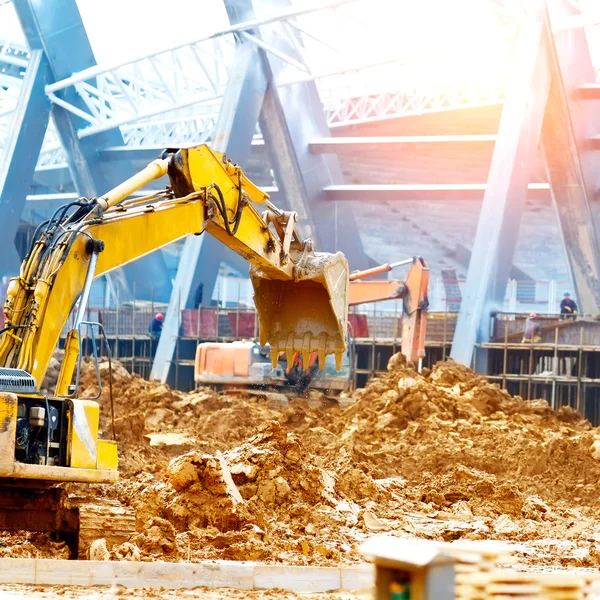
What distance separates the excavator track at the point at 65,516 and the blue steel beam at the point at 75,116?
24761 millimetres

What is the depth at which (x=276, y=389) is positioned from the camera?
21.3 meters

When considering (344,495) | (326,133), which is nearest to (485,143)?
(326,133)

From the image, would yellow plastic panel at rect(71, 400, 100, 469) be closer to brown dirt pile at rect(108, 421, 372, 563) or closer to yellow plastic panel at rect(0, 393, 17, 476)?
yellow plastic panel at rect(0, 393, 17, 476)

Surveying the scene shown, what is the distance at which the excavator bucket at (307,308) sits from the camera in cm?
1244

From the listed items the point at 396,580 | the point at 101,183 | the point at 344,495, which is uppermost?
the point at 101,183

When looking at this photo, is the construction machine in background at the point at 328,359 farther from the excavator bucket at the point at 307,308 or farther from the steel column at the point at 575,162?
the steel column at the point at 575,162

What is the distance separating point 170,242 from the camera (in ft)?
33.1

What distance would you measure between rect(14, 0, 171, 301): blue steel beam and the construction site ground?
1383cm

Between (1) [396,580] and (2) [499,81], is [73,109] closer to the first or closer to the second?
(2) [499,81]

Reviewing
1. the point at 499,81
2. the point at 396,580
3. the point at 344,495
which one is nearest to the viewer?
the point at 396,580

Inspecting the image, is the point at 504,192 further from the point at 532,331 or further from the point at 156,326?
the point at 156,326

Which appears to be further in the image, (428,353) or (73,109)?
(73,109)

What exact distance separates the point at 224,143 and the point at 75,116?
25.5 ft

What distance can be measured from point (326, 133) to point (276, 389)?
44.5 ft
